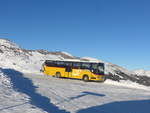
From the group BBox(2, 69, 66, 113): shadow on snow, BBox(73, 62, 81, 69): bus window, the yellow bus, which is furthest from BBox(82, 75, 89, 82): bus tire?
BBox(2, 69, 66, 113): shadow on snow

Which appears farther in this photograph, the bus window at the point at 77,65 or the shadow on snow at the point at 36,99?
the bus window at the point at 77,65

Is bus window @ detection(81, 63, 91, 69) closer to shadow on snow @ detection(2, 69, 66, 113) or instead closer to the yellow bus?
the yellow bus

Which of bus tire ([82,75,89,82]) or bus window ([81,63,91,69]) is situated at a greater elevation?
bus window ([81,63,91,69])

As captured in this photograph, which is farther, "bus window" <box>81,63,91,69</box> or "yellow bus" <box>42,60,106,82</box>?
"bus window" <box>81,63,91,69</box>

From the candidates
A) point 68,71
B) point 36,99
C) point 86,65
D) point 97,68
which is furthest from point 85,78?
point 36,99

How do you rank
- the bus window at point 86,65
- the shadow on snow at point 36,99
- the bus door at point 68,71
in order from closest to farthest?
the shadow on snow at point 36,99
the bus window at point 86,65
the bus door at point 68,71

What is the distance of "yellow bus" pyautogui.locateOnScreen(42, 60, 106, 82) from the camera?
31.2 metres

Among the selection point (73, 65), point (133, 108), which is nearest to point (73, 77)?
point (73, 65)

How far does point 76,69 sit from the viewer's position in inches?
1278

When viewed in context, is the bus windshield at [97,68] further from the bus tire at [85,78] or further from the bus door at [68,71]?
the bus door at [68,71]

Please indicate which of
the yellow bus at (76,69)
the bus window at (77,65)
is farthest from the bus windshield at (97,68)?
the bus window at (77,65)

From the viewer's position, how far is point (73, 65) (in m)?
32.8

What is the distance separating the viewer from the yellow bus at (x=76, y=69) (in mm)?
31156

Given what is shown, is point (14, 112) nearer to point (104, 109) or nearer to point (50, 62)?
point (104, 109)
